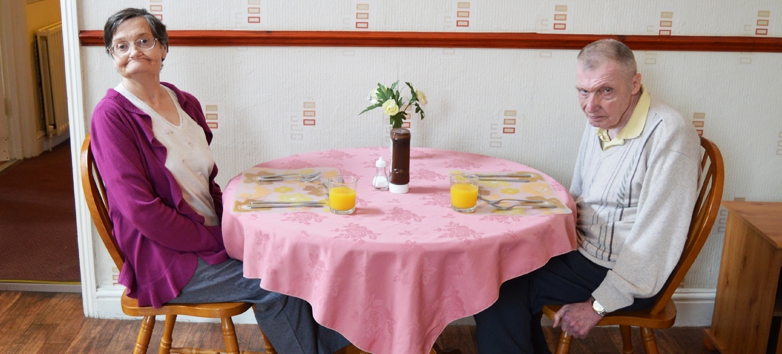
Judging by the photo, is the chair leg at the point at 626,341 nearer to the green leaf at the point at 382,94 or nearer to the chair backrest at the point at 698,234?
the chair backrest at the point at 698,234

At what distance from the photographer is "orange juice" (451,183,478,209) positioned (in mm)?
2000

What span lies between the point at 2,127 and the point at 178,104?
9.44 ft

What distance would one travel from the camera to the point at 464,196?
2.00 meters

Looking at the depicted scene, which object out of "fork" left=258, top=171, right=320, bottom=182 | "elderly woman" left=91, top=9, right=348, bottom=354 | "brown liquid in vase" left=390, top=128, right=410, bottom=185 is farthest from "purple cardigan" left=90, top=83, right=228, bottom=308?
"brown liquid in vase" left=390, top=128, right=410, bottom=185

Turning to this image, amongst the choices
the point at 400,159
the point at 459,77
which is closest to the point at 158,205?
the point at 400,159

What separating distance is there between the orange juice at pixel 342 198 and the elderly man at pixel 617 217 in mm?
507

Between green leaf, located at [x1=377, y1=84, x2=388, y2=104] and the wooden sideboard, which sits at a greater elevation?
green leaf, located at [x1=377, y1=84, x2=388, y2=104]

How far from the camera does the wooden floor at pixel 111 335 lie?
274 centimetres

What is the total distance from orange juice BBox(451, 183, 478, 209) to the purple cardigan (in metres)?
0.67

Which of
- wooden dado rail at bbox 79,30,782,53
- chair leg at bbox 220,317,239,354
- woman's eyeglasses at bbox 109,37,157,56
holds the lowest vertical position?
chair leg at bbox 220,317,239,354

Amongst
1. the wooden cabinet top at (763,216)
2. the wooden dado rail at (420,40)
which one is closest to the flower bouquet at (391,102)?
the wooden dado rail at (420,40)

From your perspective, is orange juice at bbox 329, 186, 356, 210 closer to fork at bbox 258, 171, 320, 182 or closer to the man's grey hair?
fork at bbox 258, 171, 320, 182

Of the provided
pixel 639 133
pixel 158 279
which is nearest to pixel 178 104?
pixel 158 279

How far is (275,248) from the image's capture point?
6.25 ft
